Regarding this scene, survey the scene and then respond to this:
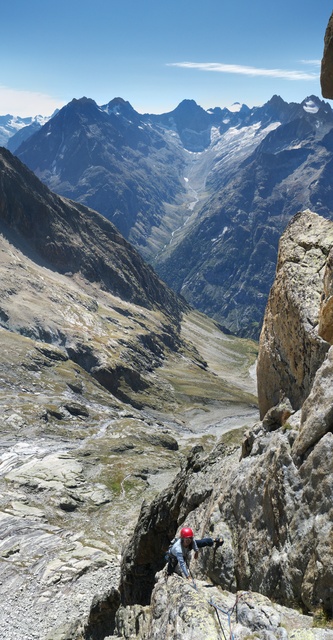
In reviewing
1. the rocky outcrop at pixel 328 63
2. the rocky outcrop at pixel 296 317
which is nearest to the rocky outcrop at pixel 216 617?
the rocky outcrop at pixel 296 317

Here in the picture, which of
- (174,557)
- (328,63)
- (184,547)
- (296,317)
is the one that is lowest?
(174,557)

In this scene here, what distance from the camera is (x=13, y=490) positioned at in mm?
69125

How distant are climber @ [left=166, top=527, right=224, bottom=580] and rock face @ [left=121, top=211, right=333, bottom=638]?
0.61 m

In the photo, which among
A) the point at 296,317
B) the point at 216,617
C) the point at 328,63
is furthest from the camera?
the point at 328,63

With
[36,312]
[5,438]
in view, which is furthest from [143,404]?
[5,438]

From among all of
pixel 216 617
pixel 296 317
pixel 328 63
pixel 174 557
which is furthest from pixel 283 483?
pixel 328 63

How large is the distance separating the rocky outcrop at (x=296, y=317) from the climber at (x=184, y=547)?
301 inches

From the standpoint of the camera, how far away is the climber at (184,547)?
68.1ft

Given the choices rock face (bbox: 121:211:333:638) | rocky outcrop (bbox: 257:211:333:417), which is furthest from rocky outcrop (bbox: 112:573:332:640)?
rocky outcrop (bbox: 257:211:333:417)

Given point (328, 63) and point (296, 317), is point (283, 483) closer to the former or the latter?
point (296, 317)

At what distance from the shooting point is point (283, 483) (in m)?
18.5

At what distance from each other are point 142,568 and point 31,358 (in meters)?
134

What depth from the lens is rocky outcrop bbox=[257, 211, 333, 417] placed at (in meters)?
22.5

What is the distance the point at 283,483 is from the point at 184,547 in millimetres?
7247
